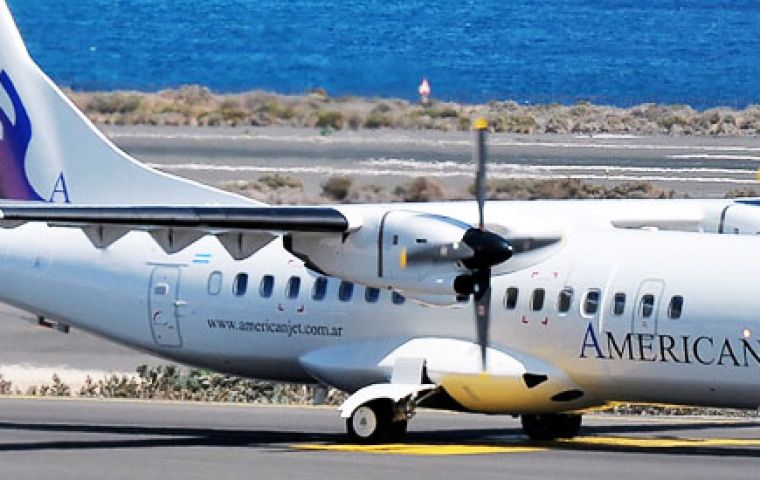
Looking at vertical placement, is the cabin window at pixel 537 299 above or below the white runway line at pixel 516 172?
above

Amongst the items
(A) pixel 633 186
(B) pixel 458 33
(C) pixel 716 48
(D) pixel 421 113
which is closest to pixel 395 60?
(A) pixel 633 186

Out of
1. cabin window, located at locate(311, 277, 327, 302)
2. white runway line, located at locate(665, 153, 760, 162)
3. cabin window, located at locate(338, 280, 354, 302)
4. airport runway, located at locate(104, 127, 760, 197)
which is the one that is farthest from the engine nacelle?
white runway line, located at locate(665, 153, 760, 162)

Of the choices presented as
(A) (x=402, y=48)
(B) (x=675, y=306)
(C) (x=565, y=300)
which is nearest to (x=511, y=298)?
(C) (x=565, y=300)

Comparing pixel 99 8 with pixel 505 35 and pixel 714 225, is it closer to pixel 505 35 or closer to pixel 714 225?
pixel 505 35

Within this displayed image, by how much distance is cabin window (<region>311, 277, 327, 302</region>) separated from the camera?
2561cm

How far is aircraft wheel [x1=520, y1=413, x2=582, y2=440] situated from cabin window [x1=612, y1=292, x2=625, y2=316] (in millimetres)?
1833

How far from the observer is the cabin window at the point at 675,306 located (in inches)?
929

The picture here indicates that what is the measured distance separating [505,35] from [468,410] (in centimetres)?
4631

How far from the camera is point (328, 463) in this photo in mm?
22312

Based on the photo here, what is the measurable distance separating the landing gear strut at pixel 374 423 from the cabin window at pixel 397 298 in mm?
1280

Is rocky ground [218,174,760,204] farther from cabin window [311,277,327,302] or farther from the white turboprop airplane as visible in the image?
cabin window [311,277,327,302]

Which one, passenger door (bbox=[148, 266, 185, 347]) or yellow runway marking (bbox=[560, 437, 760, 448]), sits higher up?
passenger door (bbox=[148, 266, 185, 347])

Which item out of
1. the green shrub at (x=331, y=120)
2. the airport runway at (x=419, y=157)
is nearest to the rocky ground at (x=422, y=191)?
the airport runway at (x=419, y=157)

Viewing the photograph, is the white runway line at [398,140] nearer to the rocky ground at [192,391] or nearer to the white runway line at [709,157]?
the white runway line at [709,157]
